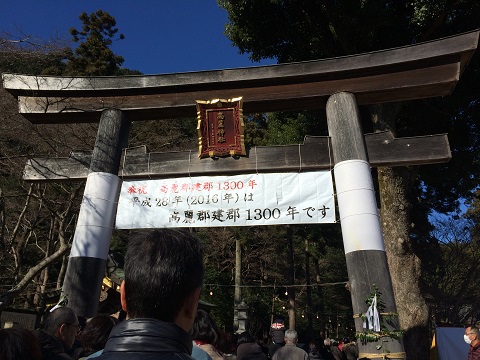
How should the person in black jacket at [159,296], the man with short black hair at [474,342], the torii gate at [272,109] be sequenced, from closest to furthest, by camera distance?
the person in black jacket at [159,296] → the torii gate at [272,109] → the man with short black hair at [474,342]

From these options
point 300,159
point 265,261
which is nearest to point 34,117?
point 300,159

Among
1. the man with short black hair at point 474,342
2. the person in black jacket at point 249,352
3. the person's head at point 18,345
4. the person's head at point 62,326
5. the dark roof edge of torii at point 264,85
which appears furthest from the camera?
the dark roof edge of torii at point 264,85

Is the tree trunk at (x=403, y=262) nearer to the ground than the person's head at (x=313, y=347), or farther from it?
farther from it

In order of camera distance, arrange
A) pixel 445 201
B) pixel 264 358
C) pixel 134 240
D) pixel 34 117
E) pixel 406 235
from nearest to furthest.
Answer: pixel 134 240 < pixel 264 358 < pixel 34 117 < pixel 406 235 < pixel 445 201

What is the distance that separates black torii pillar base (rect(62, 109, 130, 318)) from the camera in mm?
5805

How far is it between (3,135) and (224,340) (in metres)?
8.89

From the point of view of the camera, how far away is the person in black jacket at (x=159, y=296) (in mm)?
1124

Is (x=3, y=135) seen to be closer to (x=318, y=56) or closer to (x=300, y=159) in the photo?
(x=300, y=159)

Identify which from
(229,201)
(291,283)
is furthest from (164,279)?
(291,283)

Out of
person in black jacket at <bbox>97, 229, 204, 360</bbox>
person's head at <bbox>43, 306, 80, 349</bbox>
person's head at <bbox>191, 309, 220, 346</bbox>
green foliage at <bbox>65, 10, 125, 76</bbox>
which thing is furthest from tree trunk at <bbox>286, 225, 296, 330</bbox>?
person in black jacket at <bbox>97, 229, 204, 360</bbox>

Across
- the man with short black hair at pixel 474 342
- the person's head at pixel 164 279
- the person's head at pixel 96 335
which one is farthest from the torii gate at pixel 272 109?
the person's head at pixel 164 279

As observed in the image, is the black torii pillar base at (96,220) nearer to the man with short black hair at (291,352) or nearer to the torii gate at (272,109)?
the torii gate at (272,109)

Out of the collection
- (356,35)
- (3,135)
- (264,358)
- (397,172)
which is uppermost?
(356,35)

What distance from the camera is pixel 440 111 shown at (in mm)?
11070
